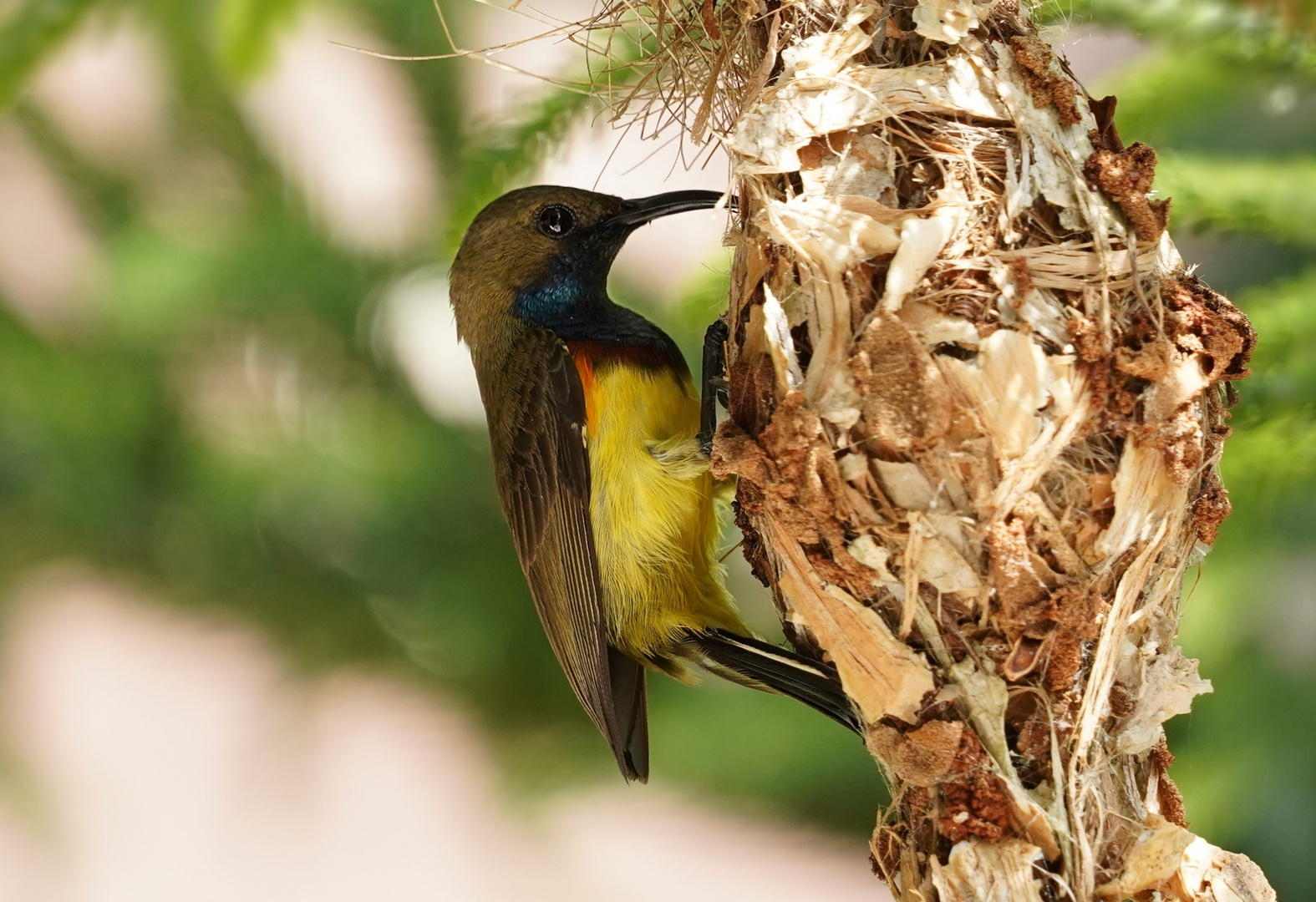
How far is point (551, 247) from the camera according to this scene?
265cm

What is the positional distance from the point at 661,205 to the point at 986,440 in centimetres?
114

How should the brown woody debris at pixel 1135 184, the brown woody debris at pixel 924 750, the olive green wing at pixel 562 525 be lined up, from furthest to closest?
the olive green wing at pixel 562 525 → the brown woody debris at pixel 1135 184 → the brown woody debris at pixel 924 750

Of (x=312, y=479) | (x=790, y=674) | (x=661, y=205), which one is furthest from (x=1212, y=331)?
(x=312, y=479)

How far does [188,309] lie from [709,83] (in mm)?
1906

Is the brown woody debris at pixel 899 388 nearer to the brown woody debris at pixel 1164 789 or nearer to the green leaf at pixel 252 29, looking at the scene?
the brown woody debris at pixel 1164 789

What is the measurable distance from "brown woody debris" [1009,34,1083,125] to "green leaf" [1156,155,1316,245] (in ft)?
0.99

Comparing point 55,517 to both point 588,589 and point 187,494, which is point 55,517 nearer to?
point 187,494

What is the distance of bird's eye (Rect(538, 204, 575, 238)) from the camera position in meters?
2.65

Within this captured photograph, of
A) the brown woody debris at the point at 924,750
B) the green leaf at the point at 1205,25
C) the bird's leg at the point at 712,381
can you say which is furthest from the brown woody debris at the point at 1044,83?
the brown woody debris at the point at 924,750

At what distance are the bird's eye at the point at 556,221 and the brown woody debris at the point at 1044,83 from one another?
3.81 feet

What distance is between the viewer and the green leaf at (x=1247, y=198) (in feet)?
6.20

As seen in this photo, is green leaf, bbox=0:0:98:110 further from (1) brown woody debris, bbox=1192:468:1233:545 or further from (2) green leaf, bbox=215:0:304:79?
(1) brown woody debris, bbox=1192:468:1233:545

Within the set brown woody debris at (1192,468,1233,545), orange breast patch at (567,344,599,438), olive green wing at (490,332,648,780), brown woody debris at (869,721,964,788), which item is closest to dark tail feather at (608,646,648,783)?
olive green wing at (490,332,648,780)

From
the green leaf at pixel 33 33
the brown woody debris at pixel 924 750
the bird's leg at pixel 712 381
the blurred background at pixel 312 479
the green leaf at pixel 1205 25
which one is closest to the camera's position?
the green leaf at pixel 33 33
